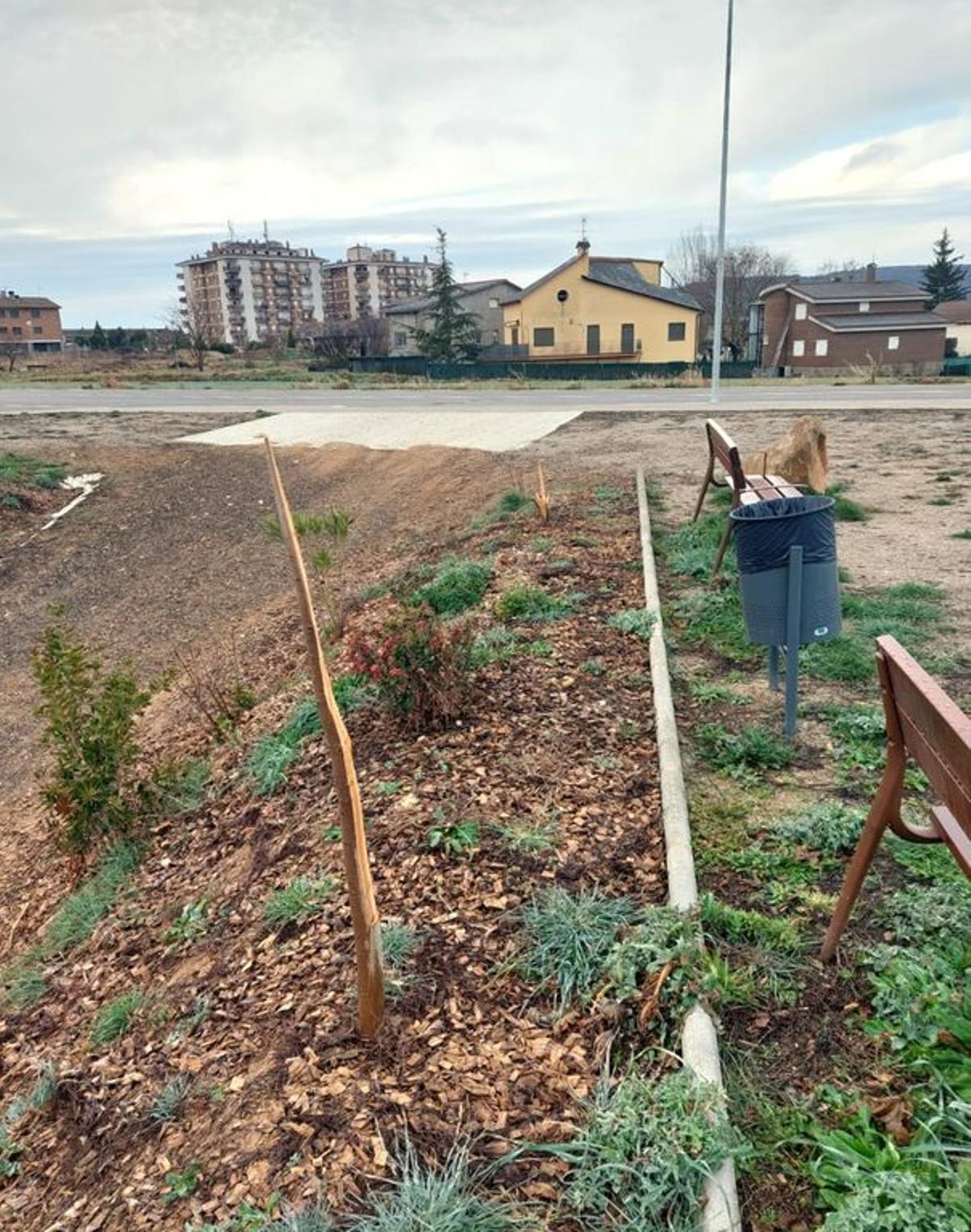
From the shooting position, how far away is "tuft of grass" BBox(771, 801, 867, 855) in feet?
10.6

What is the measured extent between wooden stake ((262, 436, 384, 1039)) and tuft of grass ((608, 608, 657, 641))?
3.23 metres

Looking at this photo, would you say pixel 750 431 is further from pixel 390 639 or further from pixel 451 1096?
pixel 451 1096

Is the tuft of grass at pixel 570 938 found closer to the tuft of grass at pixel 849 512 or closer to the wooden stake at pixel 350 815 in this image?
the wooden stake at pixel 350 815

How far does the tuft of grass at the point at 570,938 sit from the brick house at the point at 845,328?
50.3 meters

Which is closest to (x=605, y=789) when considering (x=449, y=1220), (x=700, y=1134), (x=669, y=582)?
(x=700, y=1134)

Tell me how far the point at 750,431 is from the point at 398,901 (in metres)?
15.1

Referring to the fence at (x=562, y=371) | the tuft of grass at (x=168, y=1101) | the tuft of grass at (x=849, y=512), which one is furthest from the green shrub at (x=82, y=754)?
the fence at (x=562, y=371)

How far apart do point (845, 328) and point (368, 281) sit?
318 ft

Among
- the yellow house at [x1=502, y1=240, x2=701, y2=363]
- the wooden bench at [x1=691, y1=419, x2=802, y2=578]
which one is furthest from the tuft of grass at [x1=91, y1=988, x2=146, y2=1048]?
the yellow house at [x1=502, y1=240, x2=701, y2=363]

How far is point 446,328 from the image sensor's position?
5262 cm

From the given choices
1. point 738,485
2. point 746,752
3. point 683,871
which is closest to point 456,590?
point 738,485

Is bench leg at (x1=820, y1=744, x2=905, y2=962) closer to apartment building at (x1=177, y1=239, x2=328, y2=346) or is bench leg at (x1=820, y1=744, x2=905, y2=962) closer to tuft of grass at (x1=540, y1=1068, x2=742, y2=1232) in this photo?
tuft of grass at (x1=540, y1=1068, x2=742, y2=1232)

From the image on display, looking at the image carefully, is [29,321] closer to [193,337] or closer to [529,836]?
[193,337]

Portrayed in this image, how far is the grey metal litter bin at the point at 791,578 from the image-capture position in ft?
12.7
